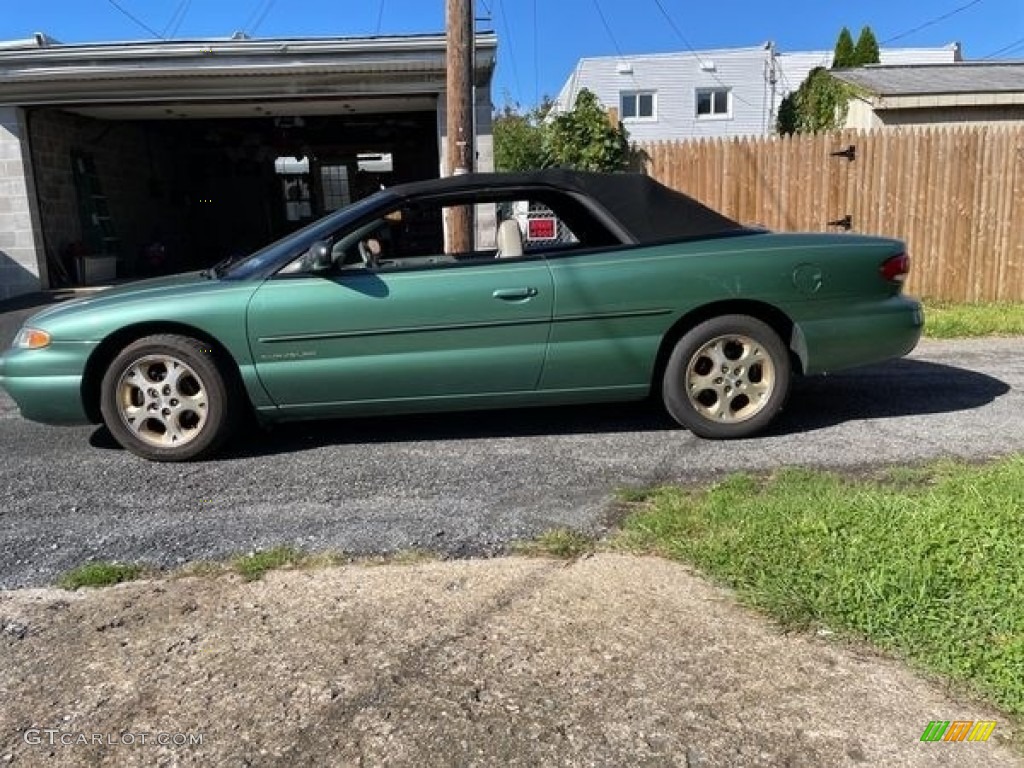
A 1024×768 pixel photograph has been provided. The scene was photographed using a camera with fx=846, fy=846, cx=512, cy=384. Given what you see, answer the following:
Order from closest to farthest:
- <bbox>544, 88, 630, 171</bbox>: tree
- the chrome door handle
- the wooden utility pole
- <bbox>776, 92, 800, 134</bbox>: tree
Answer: the chrome door handle → the wooden utility pole → <bbox>544, 88, 630, 171</bbox>: tree → <bbox>776, 92, 800, 134</bbox>: tree

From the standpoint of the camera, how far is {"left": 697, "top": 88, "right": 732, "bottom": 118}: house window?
38.2 m

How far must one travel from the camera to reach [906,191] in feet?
32.1

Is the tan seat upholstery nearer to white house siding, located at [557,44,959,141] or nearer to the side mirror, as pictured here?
the side mirror

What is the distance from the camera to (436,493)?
13.4 feet

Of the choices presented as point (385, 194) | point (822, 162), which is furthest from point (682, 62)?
point (385, 194)

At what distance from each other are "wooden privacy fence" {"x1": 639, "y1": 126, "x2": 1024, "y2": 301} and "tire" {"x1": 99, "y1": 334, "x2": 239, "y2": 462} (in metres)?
7.38

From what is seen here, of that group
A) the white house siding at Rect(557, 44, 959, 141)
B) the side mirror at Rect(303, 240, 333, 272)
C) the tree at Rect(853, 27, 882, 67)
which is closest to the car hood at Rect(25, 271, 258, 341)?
the side mirror at Rect(303, 240, 333, 272)

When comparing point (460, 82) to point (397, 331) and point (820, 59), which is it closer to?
point (397, 331)

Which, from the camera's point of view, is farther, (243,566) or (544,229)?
(544,229)

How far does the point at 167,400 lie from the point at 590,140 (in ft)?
30.5

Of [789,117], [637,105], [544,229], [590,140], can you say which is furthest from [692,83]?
[544,229]

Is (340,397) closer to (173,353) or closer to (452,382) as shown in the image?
(452,382)

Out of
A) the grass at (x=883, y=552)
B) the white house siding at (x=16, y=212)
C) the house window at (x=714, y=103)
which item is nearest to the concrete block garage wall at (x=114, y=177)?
the white house siding at (x=16, y=212)

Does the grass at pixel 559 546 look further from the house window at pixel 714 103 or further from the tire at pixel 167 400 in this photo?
the house window at pixel 714 103
